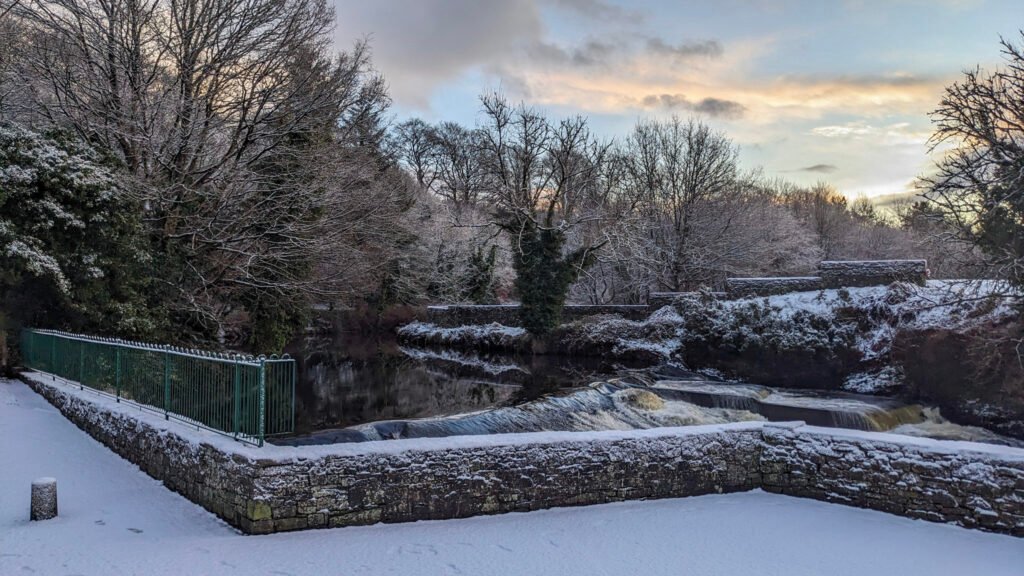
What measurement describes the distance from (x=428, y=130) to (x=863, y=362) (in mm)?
37753

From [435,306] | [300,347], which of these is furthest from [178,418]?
[435,306]

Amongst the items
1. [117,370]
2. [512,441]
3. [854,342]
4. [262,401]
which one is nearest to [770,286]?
[854,342]

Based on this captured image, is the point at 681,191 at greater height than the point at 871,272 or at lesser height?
greater

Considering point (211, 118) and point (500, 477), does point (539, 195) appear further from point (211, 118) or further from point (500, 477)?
point (500, 477)

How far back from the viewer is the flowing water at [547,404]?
12961 mm

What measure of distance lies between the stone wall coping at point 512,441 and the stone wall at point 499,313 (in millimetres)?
19361

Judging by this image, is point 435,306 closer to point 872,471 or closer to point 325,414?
point 325,414

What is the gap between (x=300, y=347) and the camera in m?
31.8

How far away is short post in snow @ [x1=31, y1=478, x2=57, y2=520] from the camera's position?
21.2 feet

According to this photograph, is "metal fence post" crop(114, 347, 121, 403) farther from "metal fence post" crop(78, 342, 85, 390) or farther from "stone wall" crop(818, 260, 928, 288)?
"stone wall" crop(818, 260, 928, 288)

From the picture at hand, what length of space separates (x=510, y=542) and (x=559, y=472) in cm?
133

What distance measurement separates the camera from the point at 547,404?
46.5 ft

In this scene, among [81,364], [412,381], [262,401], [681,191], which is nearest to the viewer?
[262,401]

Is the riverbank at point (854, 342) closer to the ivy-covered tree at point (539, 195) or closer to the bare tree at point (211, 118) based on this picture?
the ivy-covered tree at point (539, 195)
